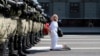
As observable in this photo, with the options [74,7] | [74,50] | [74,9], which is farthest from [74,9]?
[74,50]

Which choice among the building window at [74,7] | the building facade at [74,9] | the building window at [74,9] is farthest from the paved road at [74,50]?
the building window at [74,7]

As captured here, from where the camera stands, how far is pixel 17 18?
47.2 ft

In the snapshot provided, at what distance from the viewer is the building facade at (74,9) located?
7362 centimetres

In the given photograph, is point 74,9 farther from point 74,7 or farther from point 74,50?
point 74,50

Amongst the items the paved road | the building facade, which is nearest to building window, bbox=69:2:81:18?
the building facade

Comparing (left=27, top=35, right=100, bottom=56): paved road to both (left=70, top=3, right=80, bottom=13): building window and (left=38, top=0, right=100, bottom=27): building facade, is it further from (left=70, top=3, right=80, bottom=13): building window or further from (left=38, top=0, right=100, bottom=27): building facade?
(left=70, top=3, right=80, bottom=13): building window

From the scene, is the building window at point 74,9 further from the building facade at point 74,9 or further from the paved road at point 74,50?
the paved road at point 74,50

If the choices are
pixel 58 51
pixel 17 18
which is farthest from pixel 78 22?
pixel 17 18

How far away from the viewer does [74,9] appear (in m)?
75.4

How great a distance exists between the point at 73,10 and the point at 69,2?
156cm

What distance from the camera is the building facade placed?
73.6 m

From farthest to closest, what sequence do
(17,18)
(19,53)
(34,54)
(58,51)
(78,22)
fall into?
1. (78,22)
2. (58,51)
3. (34,54)
4. (19,53)
5. (17,18)

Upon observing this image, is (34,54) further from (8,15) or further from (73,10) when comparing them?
(73,10)

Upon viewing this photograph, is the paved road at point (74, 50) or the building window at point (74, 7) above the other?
the paved road at point (74, 50)
